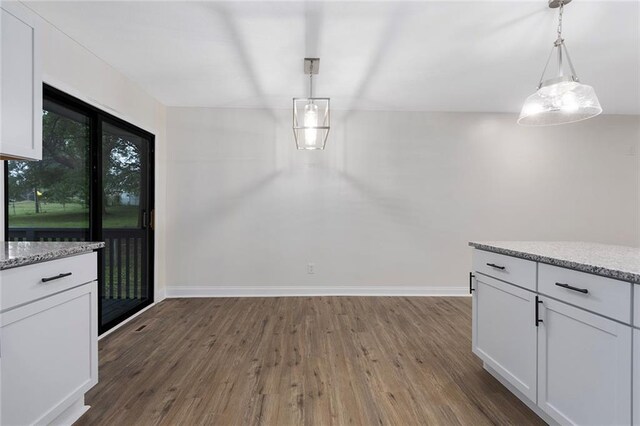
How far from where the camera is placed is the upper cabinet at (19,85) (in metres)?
1.34

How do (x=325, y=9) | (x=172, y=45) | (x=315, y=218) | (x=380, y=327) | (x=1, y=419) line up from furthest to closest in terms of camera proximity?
(x=315, y=218) → (x=380, y=327) → (x=172, y=45) → (x=325, y=9) → (x=1, y=419)

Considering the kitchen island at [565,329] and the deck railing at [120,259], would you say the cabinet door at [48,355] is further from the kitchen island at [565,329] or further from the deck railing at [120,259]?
the kitchen island at [565,329]

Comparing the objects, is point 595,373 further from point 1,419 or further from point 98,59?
point 98,59

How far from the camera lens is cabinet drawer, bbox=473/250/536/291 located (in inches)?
60.4

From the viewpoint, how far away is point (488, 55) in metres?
2.39

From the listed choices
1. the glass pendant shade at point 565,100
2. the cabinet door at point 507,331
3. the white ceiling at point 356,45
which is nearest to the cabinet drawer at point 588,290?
the cabinet door at point 507,331

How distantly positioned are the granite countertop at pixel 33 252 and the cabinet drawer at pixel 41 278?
0.09 ft

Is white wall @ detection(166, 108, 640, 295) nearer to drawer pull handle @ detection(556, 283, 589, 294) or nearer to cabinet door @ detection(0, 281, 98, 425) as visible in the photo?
cabinet door @ detection(0, 281, 98, 425)

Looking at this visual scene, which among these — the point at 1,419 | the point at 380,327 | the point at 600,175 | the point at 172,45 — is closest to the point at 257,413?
the point at 1,419

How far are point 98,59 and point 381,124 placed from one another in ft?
10.0

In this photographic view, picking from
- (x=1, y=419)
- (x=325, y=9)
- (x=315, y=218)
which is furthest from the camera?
(x=315, y=218)

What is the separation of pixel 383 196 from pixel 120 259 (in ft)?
10.3

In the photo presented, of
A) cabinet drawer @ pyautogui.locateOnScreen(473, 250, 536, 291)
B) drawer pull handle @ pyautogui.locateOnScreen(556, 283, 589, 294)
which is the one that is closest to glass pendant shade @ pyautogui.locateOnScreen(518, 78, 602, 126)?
cabinet drawer @ pyautogui.locateOnScreen(473, 250, 536, 291)

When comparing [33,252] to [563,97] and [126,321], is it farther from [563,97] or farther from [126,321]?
[563,97]
